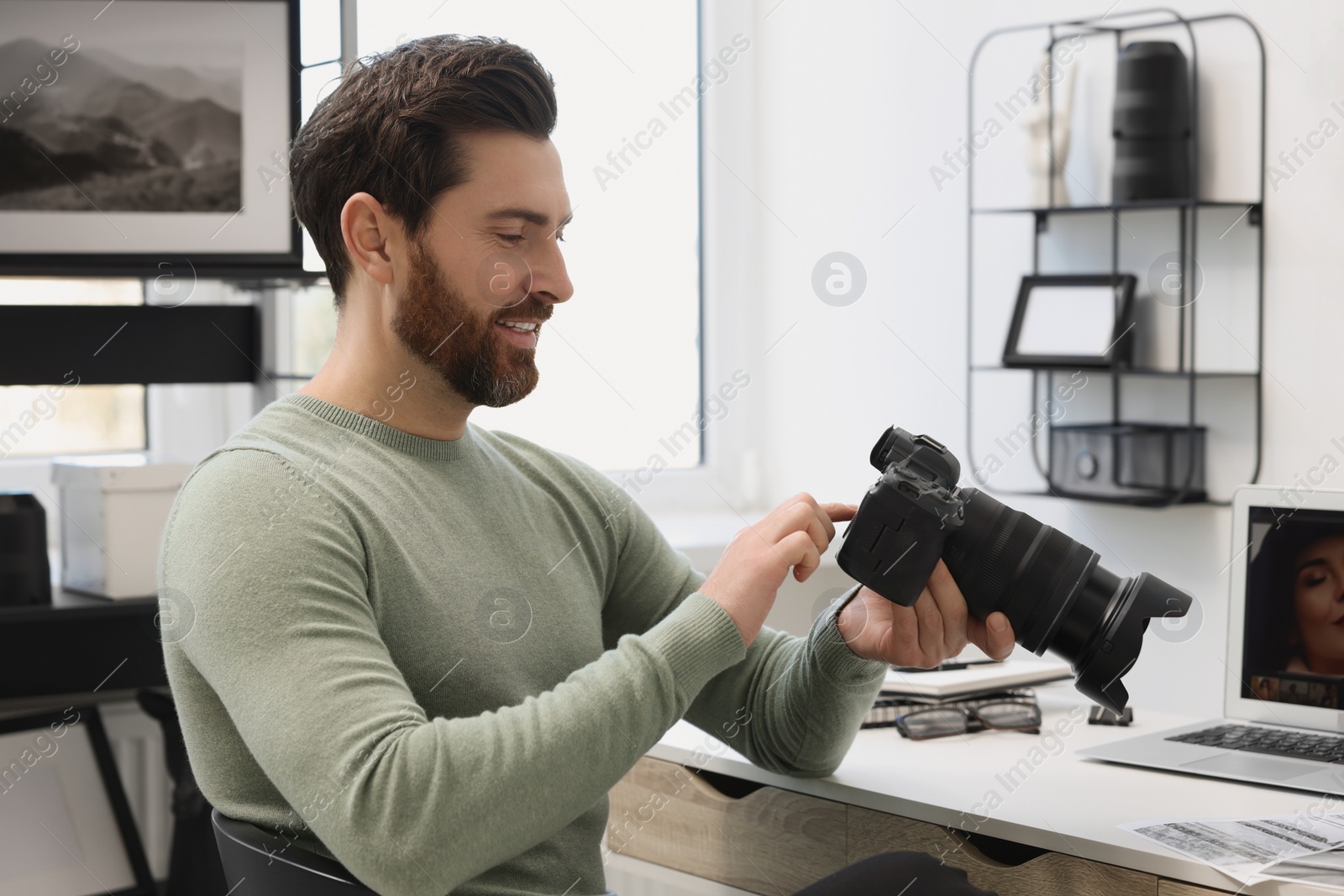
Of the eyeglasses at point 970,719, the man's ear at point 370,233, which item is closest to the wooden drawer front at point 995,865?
the eyeglasses at point 970,719

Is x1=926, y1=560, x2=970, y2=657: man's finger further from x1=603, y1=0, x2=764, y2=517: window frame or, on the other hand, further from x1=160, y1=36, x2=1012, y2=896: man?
x1=603, y1=0, x2=764, y2=517: window frame

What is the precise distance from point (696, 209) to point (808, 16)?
45 cm

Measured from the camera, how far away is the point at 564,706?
37.9 inches

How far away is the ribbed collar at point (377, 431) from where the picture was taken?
3.75ft

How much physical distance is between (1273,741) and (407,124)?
107 centimetres

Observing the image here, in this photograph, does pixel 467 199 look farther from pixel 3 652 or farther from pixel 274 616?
pixel 3 652

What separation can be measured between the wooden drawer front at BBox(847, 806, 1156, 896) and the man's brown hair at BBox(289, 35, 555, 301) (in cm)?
71

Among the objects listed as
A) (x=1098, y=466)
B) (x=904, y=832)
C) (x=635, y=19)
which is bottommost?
(x=904, y=832)

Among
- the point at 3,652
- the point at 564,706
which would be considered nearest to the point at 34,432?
the point at 3,652

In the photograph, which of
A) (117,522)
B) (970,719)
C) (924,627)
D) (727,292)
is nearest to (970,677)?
(970,719)

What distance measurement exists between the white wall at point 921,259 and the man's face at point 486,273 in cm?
129

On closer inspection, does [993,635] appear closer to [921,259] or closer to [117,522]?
[117,522]

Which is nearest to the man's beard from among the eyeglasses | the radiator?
the eyeglasses

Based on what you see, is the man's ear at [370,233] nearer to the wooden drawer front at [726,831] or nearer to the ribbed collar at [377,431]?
the ribbed collar at [377,431]
